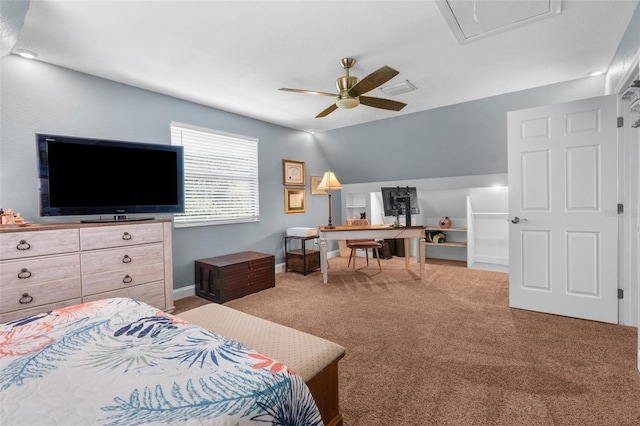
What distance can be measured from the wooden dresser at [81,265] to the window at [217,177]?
2.70 ft

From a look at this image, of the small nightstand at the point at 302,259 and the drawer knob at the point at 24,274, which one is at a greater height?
the drawer knob at the point at 24,274

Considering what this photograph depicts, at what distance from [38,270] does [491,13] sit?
3872 millimetres

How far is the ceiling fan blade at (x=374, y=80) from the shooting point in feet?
7.64

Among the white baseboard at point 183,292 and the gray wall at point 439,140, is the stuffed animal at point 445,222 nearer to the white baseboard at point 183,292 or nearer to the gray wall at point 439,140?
the gray wall at point 439,140

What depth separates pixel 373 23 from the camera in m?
2.29

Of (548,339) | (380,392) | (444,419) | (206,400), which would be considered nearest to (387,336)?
(380,392)

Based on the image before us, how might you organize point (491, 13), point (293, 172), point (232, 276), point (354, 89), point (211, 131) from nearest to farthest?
point (491, 13), point (354, 89), point (232, 276), point (211, 131), point (293, 172)

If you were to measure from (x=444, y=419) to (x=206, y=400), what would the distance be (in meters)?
1.37

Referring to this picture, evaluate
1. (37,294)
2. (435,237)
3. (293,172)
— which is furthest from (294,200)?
(37,294)

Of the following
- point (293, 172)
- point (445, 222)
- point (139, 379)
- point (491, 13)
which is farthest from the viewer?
point (445, 222)

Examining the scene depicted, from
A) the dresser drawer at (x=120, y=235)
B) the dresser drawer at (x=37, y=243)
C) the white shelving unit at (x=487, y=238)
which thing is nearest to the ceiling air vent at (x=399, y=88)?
the white shelving unit at (x=487, y=238)

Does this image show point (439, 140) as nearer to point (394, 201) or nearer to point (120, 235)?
point (394, 201)

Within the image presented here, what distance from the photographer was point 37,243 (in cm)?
232

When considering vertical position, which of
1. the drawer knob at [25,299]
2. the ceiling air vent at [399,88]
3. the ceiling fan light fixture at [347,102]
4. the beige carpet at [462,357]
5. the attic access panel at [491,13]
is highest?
the ceiling air vent at [399,88]
